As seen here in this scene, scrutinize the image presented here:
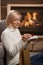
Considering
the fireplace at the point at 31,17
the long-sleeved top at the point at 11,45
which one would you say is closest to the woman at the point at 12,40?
the long-sleeved top at the point at 11,45

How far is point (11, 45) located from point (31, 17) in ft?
8.57

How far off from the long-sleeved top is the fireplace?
2.29m

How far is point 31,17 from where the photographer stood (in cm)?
427

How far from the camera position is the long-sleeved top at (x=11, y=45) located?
1.70 m

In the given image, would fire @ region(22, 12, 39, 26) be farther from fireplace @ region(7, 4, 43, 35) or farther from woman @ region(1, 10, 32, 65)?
woman @ region(1, 10, 32, 65)

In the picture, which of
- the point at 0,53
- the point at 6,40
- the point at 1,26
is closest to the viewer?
the point at 6,40

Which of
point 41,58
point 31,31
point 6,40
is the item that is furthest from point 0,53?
point 31,31

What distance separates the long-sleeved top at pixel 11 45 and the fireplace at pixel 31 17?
7.52ft

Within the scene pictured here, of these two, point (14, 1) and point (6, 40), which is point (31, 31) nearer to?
point (14, 1)

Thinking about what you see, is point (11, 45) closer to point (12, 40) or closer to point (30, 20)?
point (12, 40)

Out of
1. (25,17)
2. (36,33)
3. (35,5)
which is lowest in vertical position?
(36,33)

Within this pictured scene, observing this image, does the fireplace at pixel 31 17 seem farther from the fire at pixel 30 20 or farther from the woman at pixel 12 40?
the woman at pixel 12 40

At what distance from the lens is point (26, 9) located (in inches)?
167

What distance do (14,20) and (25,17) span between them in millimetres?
2421
